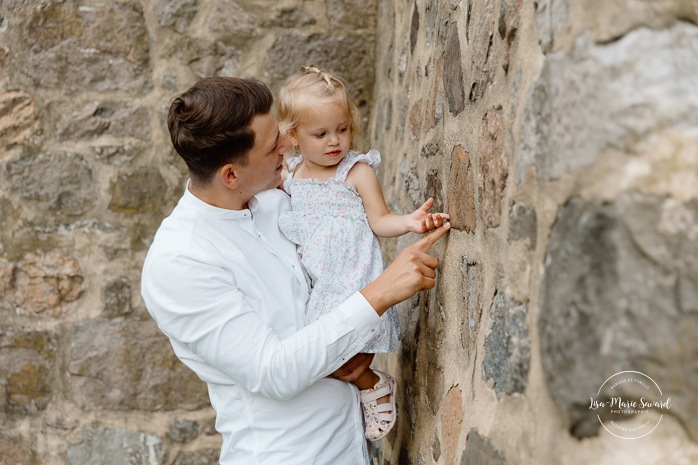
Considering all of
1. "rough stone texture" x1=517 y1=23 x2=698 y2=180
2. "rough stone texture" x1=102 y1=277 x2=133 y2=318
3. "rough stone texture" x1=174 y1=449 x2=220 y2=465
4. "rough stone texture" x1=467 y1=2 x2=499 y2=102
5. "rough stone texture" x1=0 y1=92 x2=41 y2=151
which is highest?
"rough stone texture" x1=517 y1=23 x2=698 y2=180

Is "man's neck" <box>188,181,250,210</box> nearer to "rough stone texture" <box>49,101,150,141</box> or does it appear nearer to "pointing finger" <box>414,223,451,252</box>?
"pointing finger" <box>414,223,451,252</box>

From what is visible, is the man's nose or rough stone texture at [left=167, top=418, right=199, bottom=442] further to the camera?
rough stone texture at [left=167, top=418, right=199, bottom=442]

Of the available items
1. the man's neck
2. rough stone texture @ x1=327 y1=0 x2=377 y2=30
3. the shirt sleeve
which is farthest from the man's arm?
rough stone texture @ x1=327 y1=0 x2=377 y2=30

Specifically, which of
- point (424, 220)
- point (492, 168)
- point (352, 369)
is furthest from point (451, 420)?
point (492, 168)

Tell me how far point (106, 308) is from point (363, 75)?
158cm

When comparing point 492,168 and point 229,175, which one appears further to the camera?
point 229,175

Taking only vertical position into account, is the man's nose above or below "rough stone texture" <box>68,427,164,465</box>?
above

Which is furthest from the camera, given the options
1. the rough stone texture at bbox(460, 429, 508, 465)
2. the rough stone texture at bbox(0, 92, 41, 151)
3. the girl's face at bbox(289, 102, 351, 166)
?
the rough stone texture at bbox(0, 92, 41, 151)

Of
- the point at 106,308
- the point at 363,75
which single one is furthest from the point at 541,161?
the point at 106,308

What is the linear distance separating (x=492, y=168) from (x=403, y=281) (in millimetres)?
418

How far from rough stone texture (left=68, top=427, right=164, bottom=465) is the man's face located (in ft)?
5.81

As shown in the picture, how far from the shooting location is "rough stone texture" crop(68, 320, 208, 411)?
309cm

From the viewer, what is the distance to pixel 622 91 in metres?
0.82

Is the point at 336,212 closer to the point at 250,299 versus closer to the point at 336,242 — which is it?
the point at 336,242
